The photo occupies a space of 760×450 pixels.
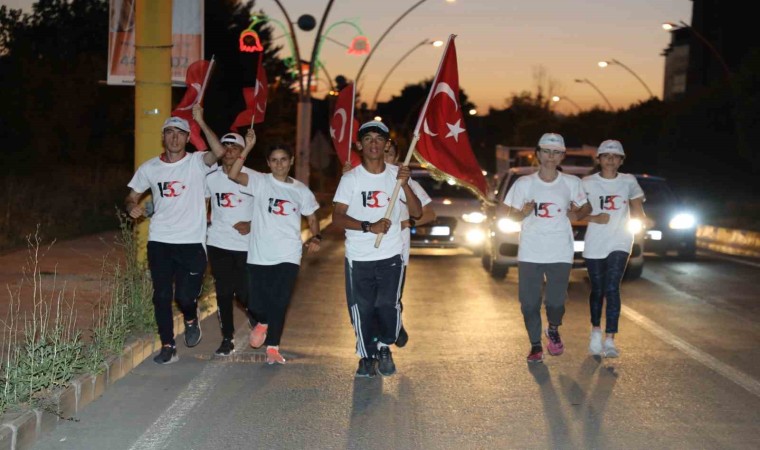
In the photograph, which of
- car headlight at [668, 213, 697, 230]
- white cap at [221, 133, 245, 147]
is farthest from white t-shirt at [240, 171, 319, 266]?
car headlight at [668, 213, 697, 230]

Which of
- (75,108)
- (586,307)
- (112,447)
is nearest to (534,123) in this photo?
(75,108)

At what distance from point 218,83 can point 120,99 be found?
22.8ft

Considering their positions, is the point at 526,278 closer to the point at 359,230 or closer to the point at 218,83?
the point at 359,230

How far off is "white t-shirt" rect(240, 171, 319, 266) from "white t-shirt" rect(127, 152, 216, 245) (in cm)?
45

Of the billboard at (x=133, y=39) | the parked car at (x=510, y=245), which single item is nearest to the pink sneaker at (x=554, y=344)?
the billboard at (x=133, y=39)

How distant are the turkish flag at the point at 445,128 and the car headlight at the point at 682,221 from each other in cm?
1128

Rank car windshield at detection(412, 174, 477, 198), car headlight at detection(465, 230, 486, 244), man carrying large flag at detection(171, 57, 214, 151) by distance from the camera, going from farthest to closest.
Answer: car windshield at detection(412, 174, 477, 198) < car headlight at detection(465, 230, 486, 244) < man carrying large flag at detection(171, 57, 214, 151)

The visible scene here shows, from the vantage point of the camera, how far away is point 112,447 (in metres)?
6.25

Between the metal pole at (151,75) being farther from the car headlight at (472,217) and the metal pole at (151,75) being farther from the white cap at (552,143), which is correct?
the car headlight at (472,217)

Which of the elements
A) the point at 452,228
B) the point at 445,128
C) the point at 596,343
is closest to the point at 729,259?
the point at 452,228

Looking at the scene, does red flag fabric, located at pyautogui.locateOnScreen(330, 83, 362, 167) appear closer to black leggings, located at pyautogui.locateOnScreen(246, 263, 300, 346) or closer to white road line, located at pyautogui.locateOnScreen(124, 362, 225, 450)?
black leggings, located at pyautogui.locateOnScreen(246, 263, 300, 346)

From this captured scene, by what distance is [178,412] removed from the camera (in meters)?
7.18

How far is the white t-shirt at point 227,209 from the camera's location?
9.41 meters

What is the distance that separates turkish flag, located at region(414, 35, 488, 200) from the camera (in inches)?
348
